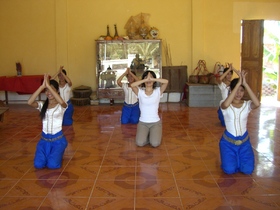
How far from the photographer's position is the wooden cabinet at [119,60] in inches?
338

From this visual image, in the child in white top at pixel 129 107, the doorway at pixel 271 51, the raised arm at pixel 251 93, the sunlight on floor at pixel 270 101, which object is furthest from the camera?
the doorway at pixel 271 51

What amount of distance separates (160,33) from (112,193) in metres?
6.36

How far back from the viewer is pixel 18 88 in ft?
27.3

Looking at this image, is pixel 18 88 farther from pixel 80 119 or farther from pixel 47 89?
pixel 47 89

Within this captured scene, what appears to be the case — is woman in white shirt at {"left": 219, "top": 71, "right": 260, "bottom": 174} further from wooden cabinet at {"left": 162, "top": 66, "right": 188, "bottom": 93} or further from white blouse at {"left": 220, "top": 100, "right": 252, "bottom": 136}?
wooden cabinet at {"left": 162, "top": 66, "right": 188, "bottom": 93}

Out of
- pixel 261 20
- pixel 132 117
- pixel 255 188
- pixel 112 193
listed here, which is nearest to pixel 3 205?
pixel 112 193

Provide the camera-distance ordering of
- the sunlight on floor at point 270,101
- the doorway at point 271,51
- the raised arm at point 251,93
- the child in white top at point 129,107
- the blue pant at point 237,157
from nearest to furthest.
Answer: the raised arm at point 251,93 → the blue pant at point 237,157 → the child in white top at point 129,107 → the sunlight on floor at point 270,101 → the doorway at point 271,51

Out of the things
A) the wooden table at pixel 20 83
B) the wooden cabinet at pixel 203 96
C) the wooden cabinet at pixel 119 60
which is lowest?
the wooden cabinet at pixel 203 96

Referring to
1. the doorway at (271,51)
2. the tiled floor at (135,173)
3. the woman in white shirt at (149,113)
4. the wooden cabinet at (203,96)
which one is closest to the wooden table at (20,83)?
the tiled floor at (135,173)

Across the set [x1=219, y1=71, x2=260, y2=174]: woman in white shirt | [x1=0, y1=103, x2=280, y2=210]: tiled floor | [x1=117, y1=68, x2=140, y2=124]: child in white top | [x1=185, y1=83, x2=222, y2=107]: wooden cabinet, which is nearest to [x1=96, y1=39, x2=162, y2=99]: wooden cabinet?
[x1=185, y1=83, x2=222, y2=107]: wooden cabinet

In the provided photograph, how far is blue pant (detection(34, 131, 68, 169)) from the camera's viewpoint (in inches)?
155

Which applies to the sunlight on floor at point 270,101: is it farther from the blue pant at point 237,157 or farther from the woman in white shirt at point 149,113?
the blue pant at point 237,157

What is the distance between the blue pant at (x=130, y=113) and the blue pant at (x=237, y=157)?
9.15 ft

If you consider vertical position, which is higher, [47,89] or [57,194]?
[47,89]
